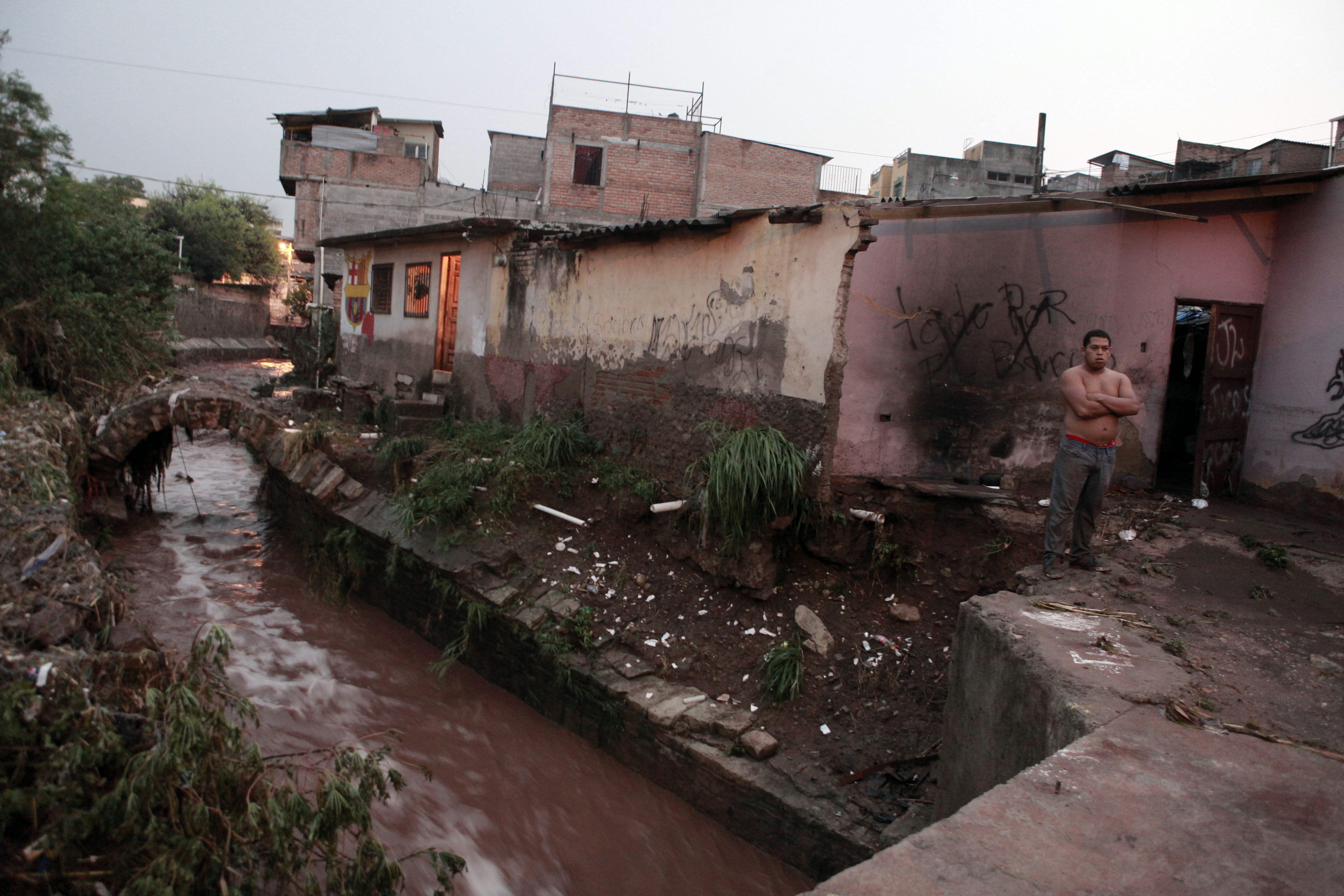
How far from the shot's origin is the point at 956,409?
298 inches

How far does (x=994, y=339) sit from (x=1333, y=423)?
3018 mm

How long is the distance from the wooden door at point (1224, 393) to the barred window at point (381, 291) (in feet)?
41.5

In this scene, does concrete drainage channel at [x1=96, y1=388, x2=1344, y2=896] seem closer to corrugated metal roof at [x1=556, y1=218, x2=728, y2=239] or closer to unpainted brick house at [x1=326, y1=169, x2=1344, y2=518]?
unpainted brick house at [x1=326, y1=169, x2=1344, y2=518]

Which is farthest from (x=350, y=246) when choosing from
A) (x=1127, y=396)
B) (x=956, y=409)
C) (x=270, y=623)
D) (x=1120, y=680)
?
(x=1120, y=680)

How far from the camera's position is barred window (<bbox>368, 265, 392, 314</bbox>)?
47.5 feet

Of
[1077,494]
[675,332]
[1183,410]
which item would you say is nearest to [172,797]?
[1077,494]

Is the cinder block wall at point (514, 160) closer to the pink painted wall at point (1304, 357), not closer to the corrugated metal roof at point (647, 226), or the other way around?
the corrugated metal roof at point (647, 226)

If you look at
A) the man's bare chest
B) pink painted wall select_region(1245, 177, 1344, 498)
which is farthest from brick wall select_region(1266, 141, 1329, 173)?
the man's bare chest

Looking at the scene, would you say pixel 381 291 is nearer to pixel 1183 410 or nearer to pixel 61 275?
pixel 61 275

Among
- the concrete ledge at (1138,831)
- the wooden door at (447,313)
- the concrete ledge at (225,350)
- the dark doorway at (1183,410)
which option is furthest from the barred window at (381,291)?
the concrete ledge at (1138,831)

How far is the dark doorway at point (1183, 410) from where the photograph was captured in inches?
338

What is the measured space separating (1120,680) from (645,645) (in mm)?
3806

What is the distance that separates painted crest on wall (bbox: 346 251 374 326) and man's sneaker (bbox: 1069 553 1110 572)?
1347 cm

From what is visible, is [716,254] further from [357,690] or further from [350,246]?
[350,246]
